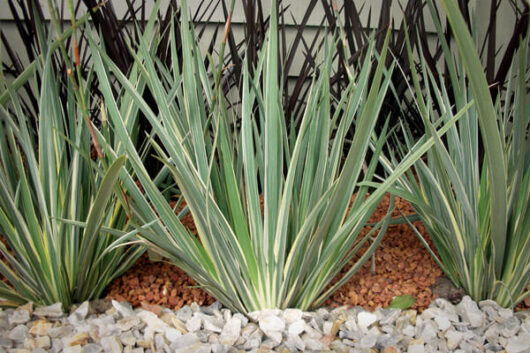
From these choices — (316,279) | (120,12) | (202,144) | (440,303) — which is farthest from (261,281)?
(120,12)

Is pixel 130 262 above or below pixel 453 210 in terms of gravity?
below

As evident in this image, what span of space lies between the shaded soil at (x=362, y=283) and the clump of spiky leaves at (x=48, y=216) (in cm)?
9

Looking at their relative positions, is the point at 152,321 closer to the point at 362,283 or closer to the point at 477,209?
the point at 362,283

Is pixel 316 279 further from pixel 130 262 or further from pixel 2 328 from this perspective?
pixel 2 328

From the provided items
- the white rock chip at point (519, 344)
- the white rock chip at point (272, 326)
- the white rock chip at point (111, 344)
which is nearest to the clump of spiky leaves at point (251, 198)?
the white rock chip at point (272, 326)

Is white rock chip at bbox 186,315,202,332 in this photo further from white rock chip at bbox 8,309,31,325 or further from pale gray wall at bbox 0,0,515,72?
pale gray wall at bbox 0,0,515,72

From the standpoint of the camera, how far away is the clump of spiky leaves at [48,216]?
94cm

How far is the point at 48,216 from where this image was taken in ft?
3.14

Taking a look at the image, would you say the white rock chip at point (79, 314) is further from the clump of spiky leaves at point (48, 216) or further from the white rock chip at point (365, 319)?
the white rock chip at point (365, 319)

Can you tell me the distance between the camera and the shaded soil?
1053mm

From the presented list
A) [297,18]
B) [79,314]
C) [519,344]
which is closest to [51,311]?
[79,314]

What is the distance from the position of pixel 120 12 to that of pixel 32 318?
1.32m

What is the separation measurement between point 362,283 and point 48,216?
26.8 inches

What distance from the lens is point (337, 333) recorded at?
0.94 m
